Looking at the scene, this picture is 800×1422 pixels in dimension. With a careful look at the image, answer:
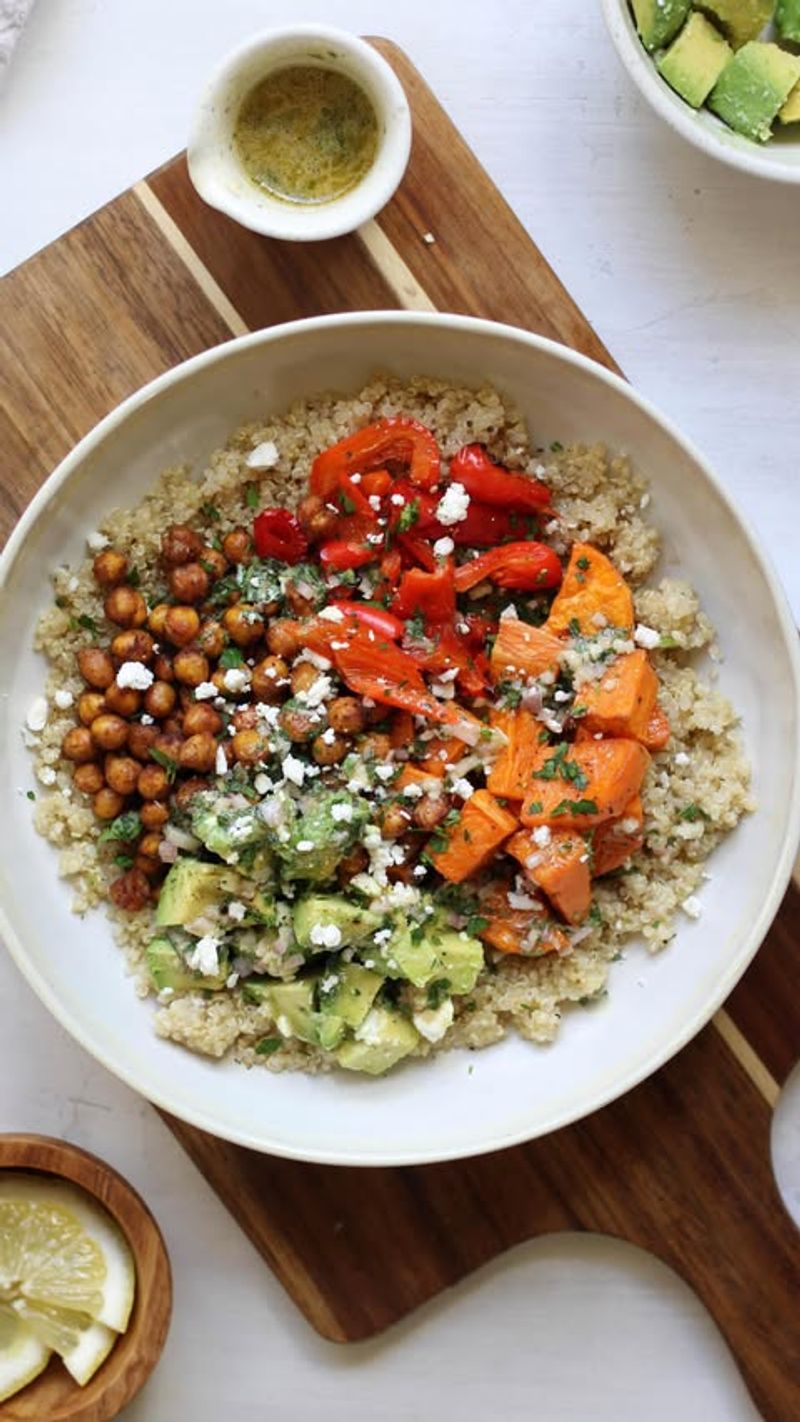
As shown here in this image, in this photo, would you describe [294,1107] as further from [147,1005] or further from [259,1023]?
[147,1005]

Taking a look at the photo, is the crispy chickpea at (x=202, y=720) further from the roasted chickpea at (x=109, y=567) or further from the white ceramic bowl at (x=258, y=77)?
the white ceramic bowl at (x=258, y=77)

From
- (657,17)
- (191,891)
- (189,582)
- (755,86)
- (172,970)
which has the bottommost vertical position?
(172,970)

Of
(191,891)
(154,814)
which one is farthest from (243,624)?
(191,891)

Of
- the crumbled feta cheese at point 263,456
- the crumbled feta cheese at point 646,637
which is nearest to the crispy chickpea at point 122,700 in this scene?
the crumbled feta cheese at point 263,456

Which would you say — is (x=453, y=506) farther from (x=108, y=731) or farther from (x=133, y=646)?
(x=108, y=731)

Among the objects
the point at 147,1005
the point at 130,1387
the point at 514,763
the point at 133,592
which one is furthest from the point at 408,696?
the point at 130,1387

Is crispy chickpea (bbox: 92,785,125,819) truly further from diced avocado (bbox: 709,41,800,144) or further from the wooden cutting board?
diced avocado (bbox: 709,41,800,144)

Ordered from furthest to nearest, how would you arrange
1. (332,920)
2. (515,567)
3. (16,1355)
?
(16,1355)
(515,567)
(332,920)
